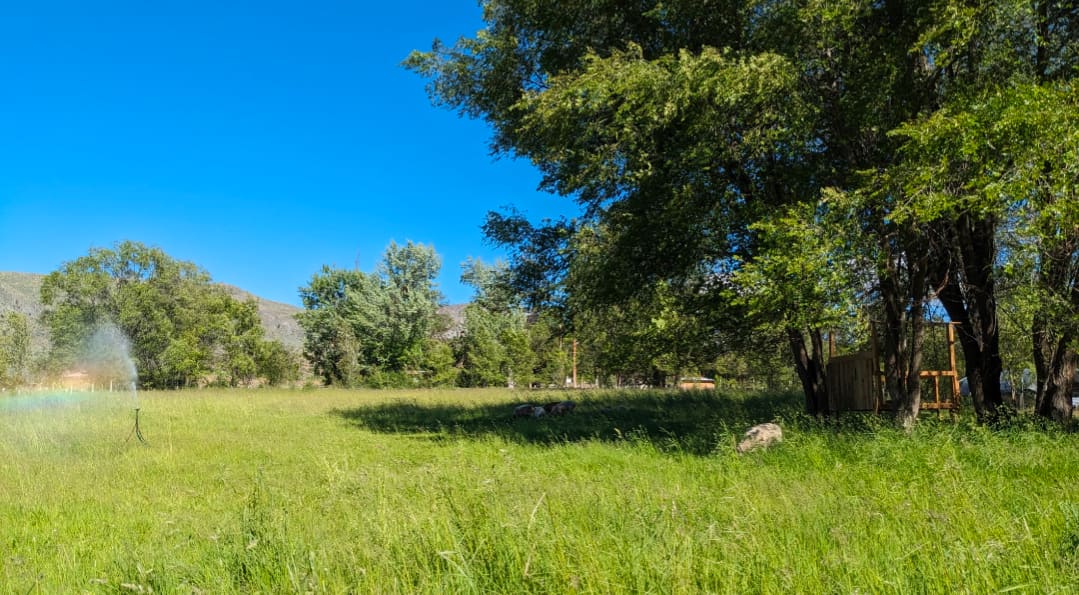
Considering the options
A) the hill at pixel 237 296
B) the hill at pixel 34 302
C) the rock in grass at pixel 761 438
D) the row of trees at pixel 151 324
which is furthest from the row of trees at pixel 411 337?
the hill at pixel 34 302

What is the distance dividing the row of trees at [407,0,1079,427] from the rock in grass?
5.51ft

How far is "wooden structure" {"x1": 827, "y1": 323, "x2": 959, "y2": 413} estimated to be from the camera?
38.5ft

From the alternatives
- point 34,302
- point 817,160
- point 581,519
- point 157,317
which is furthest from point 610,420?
point 34,302

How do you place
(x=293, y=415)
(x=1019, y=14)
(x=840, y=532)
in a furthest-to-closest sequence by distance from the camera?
(x=293, y=415) < (x=1019, y=14) < (x=840, y=532)

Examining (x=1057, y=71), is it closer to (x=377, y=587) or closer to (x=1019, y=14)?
(x=1019, y=14)

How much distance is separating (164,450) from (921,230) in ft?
43.9

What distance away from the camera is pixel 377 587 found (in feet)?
11.0

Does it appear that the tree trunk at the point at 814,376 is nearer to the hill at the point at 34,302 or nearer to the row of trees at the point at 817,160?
the row of trees at the point at 817,160

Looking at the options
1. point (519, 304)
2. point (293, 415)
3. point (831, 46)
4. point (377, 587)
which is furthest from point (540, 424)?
point (377, 587)

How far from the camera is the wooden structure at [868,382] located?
1173 cm

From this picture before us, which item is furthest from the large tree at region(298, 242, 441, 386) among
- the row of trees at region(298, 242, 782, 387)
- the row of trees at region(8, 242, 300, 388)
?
the row of trees at region(8, 242, 300, 388)

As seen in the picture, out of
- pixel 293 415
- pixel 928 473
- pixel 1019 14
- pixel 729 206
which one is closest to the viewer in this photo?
Answer: pixel 928 473

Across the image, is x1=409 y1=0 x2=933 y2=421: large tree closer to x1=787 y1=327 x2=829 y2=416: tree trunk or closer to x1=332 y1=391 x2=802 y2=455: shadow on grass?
x1=787 y1=327 x2=829 y2=416: tree trunk

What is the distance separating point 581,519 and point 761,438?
5.48 metres
